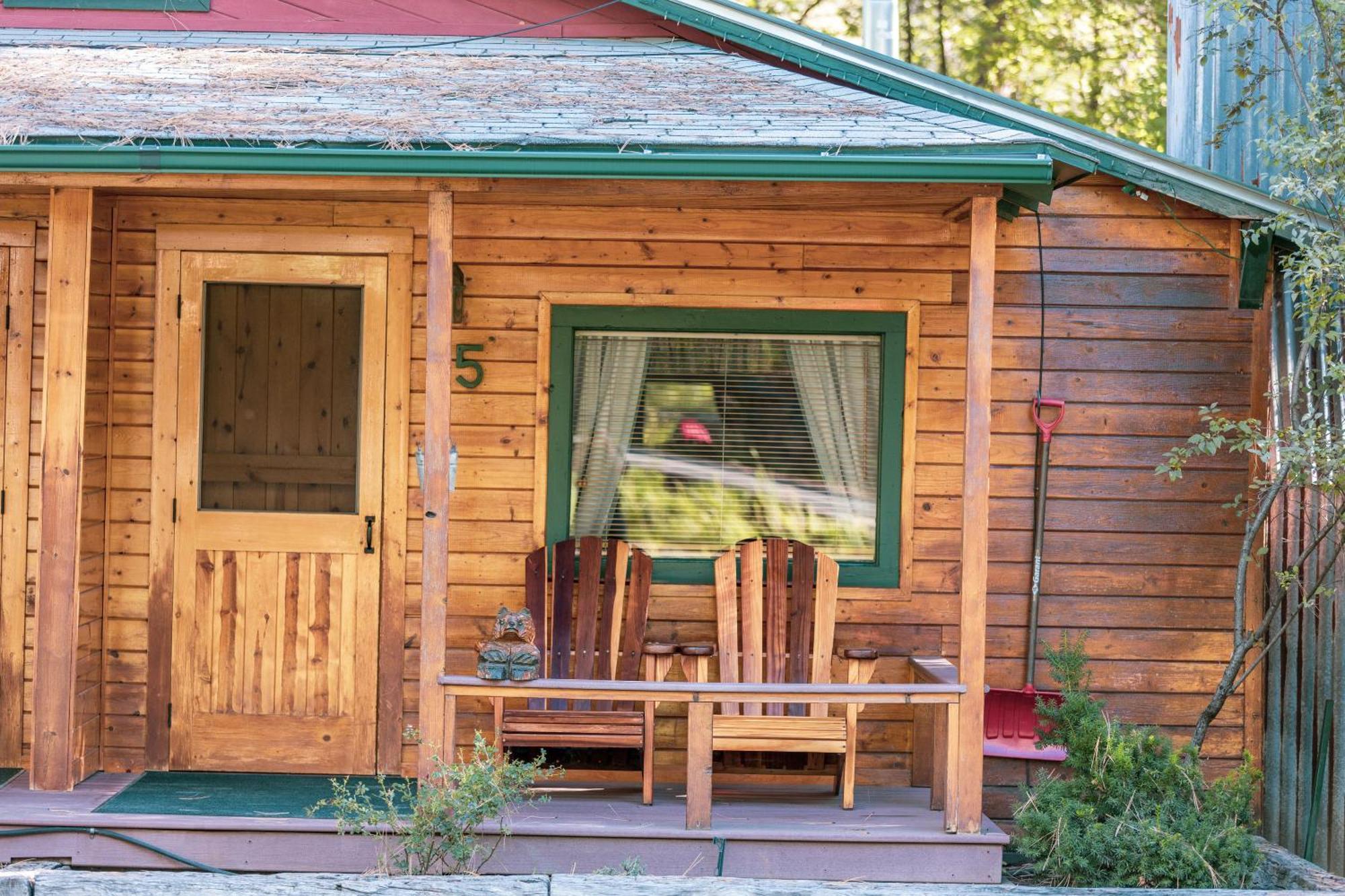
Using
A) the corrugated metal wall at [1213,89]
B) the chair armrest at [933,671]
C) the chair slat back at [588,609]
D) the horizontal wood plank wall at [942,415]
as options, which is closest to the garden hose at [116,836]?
the horizontal wood plank wall at [942,415]

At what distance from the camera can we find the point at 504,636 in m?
4.97

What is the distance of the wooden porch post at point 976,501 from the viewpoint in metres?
4.66

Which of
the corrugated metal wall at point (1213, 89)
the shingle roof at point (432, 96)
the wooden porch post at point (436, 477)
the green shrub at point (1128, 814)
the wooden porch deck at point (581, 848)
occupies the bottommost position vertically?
the wooden porch deck at point (581, 848)

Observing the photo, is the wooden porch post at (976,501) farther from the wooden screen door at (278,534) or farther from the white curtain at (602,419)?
the wooden screen door at (278,534)

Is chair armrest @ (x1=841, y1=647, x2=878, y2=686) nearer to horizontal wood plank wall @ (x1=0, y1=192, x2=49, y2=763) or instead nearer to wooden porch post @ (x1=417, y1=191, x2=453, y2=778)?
wooden porch post @ (x1=417, y1=191, x2=453, y2=778)

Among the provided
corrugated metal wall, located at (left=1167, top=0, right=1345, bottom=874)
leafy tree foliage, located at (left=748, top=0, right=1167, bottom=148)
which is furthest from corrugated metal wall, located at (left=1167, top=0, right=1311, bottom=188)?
leafy tree foliage, located at (left=748, top=0, right=1167, bottom=148)

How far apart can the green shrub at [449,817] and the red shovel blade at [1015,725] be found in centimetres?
203

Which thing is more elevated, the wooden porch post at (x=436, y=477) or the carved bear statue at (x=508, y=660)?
the wooden porch post at (x=436, y=477)

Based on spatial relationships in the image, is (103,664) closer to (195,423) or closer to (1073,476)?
(195,423)

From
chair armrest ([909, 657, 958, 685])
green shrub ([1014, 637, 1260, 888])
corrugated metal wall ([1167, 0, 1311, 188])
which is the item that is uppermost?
corrugated metal wall ([1167, 0, 1311, 188])

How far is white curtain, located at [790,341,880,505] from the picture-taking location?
580cm

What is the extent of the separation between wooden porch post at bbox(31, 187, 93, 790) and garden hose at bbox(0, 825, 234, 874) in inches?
13.7

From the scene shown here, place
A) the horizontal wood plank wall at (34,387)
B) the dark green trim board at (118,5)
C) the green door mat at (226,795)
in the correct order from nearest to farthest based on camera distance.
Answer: the green door mat at (226,795), the horizontal wood plank wall at (34,387), the dark green trim board at (118,5)

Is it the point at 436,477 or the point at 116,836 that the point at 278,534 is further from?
the point at 116,836
